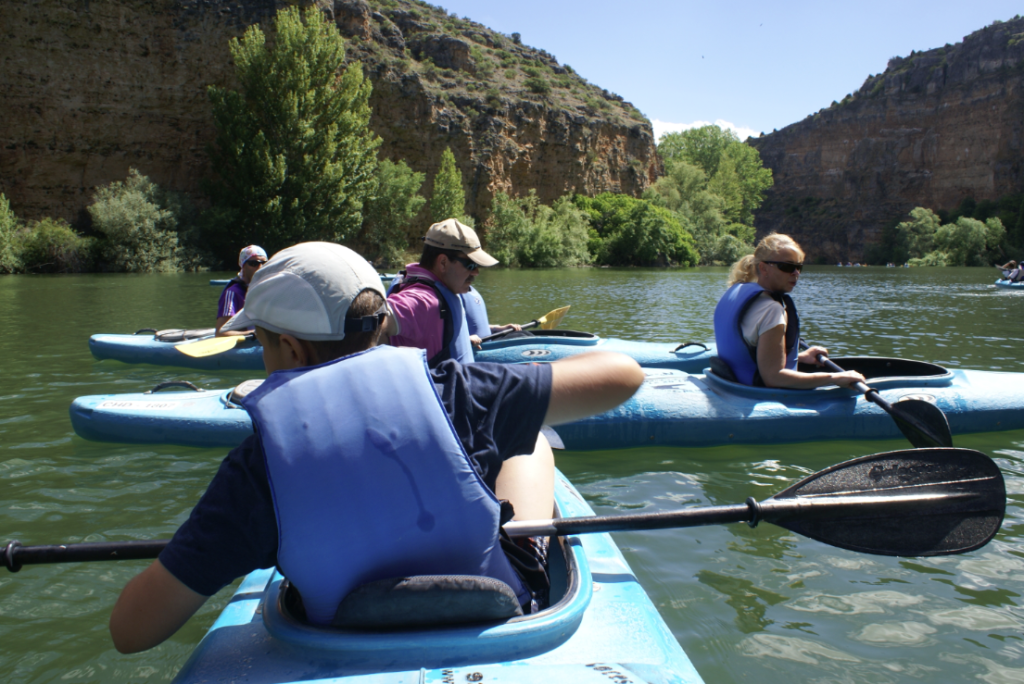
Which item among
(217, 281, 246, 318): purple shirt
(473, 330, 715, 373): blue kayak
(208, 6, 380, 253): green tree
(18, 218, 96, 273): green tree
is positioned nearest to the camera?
(217, 281, 246, 318): purple shirt

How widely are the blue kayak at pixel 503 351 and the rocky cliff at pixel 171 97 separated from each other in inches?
989

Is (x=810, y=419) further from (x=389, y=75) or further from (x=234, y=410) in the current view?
(x=389, y=75)

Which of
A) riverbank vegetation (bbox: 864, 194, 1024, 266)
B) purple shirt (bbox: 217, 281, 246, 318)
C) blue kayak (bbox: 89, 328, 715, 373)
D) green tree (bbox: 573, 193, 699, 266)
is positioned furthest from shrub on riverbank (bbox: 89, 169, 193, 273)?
riverbank vegetation (bbox: 864, 194, 1024, 266)

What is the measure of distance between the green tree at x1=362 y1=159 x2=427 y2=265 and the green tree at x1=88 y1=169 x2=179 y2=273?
862cm

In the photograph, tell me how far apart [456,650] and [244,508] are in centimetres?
54

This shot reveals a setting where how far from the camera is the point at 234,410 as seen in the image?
434 cm

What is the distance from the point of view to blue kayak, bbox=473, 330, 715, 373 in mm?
6180

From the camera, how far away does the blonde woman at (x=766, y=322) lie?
3.92 m

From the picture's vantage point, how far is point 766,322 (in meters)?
3.94

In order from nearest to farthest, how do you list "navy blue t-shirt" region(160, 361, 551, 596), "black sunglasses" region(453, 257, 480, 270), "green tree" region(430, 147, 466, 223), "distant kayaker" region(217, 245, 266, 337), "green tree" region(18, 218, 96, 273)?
"navy blue t-shirt" region(160, 361, 551, 596) < "black sunglasses" region(453, 257, 480, 270) < "distant kayaker" region(217, 245, 266, 337) < "green tree" region(18, 218, 96, 273) < "green tree" region(430, 147, 466, 223)

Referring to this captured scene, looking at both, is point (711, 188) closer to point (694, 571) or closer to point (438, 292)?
point (438, 292)

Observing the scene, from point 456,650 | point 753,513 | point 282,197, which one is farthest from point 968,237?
point 456,650

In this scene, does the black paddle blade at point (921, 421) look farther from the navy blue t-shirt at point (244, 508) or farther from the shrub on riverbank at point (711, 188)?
the shrub on riverbank at point (711, 188)

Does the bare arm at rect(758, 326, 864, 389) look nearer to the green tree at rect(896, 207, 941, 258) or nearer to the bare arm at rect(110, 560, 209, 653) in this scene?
the bare arm at rect(110, 560, 209, 653)
